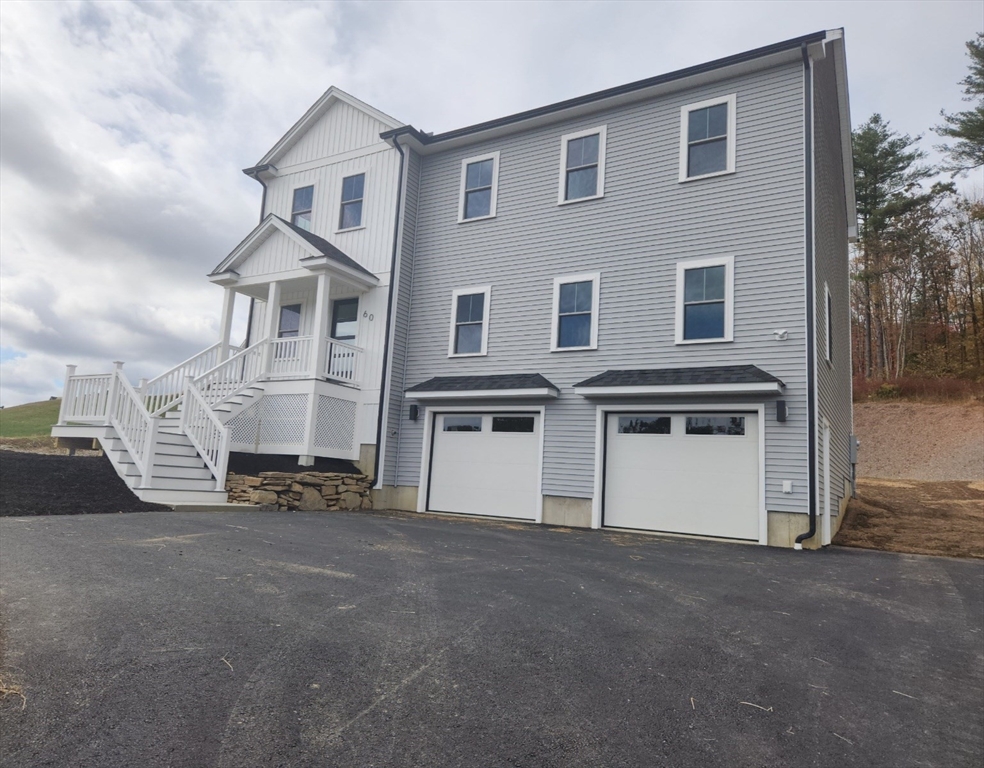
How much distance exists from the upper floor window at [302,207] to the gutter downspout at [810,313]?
10786 millimetres

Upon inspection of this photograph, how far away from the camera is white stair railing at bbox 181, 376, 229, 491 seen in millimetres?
10438

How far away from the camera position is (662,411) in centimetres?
1016

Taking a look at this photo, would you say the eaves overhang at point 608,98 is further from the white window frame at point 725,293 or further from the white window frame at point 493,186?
the white window frame at point 725,293

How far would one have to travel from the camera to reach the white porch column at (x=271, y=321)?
12289mm

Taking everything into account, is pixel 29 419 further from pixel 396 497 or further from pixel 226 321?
pixel 396 497

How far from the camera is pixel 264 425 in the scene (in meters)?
11.8

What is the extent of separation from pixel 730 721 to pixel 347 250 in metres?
12.8

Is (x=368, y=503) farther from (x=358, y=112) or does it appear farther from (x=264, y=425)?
(x=358, y=112)

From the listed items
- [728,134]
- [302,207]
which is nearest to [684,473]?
[728,134]

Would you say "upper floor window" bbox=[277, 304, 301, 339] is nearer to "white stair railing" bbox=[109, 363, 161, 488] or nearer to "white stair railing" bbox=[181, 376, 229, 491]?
"white stair railing" bbox=[181, 376, 229, 491]

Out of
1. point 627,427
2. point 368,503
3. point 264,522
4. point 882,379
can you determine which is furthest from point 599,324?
point 882,379

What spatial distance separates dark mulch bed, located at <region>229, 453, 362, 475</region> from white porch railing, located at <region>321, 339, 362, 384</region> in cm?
181

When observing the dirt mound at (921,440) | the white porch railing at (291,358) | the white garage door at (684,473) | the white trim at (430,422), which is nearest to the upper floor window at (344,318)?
the white porch railing at (291,358)

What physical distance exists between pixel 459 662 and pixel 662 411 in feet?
24.9
